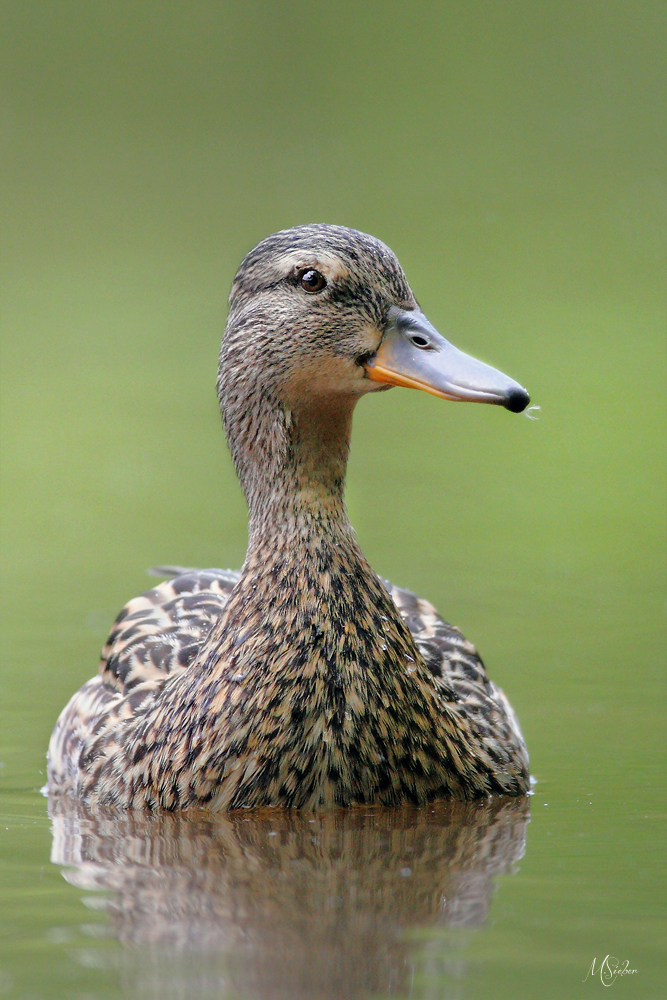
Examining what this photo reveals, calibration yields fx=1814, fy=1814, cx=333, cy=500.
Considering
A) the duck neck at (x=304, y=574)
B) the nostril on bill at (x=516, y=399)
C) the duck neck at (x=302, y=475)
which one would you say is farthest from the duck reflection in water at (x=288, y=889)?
the nostril on bill at (x=516, y=399)

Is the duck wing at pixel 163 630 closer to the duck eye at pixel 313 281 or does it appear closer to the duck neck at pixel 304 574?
the duck neck at pixel 304 574

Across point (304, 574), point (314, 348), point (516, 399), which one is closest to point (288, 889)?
point (304, 574)

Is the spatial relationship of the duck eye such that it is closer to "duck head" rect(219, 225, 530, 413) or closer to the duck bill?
"duck head" rect(219, 225, 530, 413)

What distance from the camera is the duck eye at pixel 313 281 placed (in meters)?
5.45

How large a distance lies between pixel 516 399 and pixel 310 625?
3.13 ft

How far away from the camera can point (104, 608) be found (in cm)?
806

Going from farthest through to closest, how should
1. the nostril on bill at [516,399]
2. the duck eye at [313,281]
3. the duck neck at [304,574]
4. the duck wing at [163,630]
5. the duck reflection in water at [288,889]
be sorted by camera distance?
the duck wing at [163,630], the duck eye at [313,281], the duck neck at [304,574], the nostril on bill at [516,399], the duck reflection in water at [288,889]

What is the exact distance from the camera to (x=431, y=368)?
521cm

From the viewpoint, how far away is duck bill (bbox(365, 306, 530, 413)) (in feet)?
16.4

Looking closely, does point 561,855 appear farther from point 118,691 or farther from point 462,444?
point 462,444

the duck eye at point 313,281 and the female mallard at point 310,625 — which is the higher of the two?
the duck eye at point 313,281

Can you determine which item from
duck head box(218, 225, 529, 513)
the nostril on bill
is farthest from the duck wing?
the nostril on bill

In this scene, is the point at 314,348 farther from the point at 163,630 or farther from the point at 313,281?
the point at 163,630

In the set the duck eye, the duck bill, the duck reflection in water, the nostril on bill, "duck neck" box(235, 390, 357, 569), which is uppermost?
the duck eye
